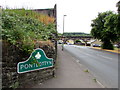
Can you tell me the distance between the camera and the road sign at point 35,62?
120 inches

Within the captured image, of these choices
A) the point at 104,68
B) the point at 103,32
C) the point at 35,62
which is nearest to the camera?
the point at 35,62

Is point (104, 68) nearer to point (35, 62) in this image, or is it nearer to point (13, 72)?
point (35, 62)

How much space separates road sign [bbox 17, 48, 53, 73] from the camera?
306cm

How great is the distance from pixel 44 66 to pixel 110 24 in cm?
1533

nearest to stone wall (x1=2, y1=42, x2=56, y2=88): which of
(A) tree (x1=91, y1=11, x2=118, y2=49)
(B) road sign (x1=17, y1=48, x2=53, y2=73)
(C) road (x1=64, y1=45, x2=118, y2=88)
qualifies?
(B) road sign (x1=17, y1=48, x2=53, y2=73)

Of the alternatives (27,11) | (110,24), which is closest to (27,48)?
(27,11)

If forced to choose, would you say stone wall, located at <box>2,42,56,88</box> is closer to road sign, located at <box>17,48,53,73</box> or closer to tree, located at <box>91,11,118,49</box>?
road sign, located at <box>17,48,53,73</box>

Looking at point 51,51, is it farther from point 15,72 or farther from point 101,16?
point 101,16

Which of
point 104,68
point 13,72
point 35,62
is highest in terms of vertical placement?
point 35,62

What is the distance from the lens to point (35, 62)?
128 inches

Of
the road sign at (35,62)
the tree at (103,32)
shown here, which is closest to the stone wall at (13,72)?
the road sign at (35,62)

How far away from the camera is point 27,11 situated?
503 cm

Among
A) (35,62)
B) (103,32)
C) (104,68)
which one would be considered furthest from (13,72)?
(103,32)

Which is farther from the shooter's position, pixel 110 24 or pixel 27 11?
pixel 110 24
